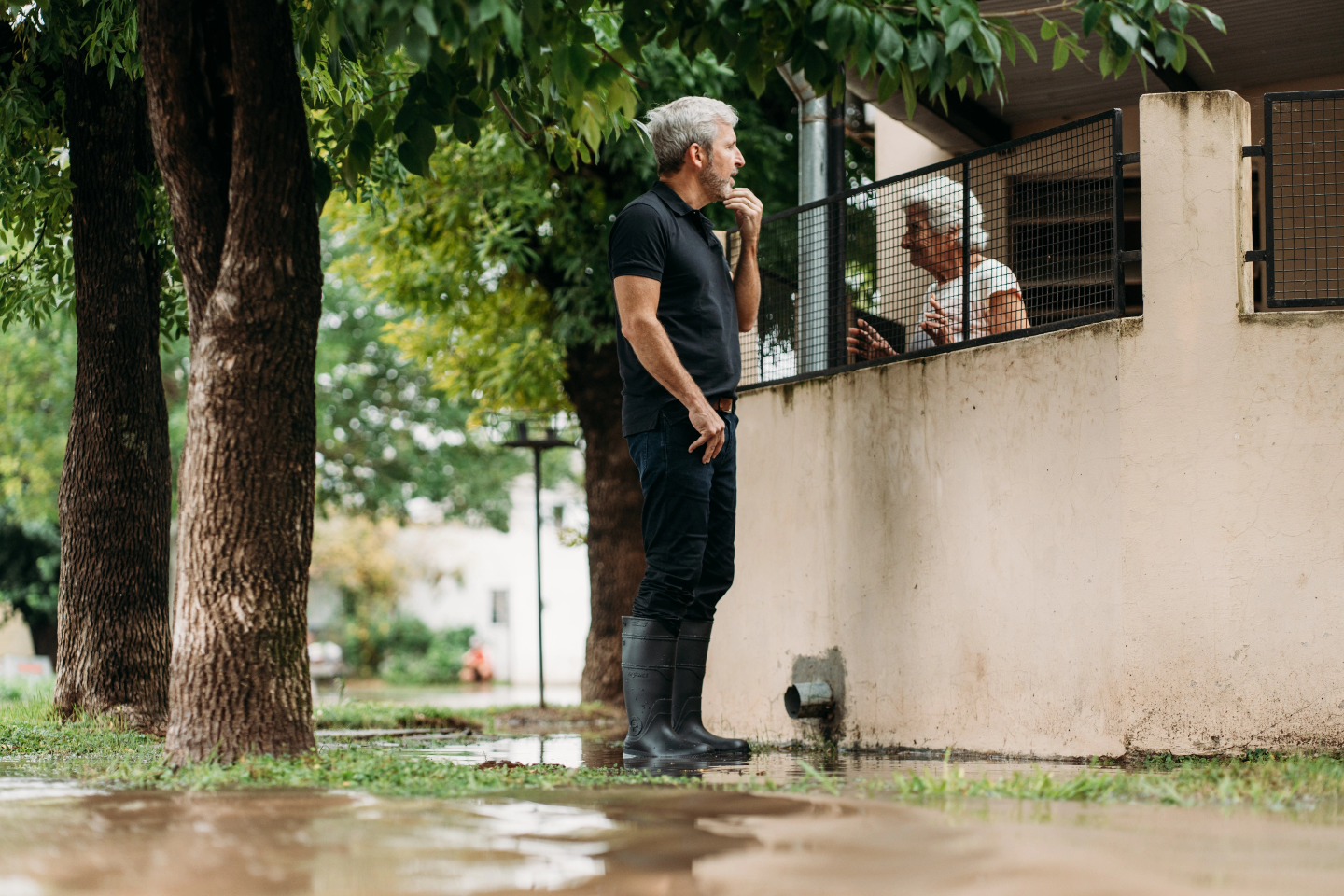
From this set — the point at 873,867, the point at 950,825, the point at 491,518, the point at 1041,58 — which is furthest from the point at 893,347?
the point at 491,518

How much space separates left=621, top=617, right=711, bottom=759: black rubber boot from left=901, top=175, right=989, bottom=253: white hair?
245 cm

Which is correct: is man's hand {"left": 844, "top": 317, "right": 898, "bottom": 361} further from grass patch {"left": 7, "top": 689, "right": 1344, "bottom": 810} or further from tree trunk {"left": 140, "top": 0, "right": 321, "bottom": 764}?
tree trunk {"left": 140, "top": 0, "right": 321, "bottom": 764}

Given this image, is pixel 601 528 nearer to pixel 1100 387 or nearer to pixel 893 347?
pixel 893 347

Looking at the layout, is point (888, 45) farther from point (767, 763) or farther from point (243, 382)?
point (767, 763)

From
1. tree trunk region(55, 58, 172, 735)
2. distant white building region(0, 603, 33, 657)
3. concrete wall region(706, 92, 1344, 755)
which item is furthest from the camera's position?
distant white building region(0, 603, 33, 657)

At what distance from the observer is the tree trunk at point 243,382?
16.0ft

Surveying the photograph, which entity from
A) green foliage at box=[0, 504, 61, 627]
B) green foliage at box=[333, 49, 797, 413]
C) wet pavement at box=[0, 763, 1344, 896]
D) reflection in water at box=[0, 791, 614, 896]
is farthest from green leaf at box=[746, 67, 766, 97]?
green foliage at box=[0, 504, 61, 627]

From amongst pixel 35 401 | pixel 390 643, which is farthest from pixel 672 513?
pixel 390 643

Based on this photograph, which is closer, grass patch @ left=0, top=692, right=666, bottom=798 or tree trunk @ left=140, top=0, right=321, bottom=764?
grass patch @ left=0, top=692, right=666, bottom=798

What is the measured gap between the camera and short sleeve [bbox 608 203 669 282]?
216 inches

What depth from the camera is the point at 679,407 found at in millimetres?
5594

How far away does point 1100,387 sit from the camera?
5887 millimetres

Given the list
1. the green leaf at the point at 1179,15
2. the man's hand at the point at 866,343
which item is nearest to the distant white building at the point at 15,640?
the man's hand at the point at 866,343

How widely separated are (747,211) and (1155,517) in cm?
201
